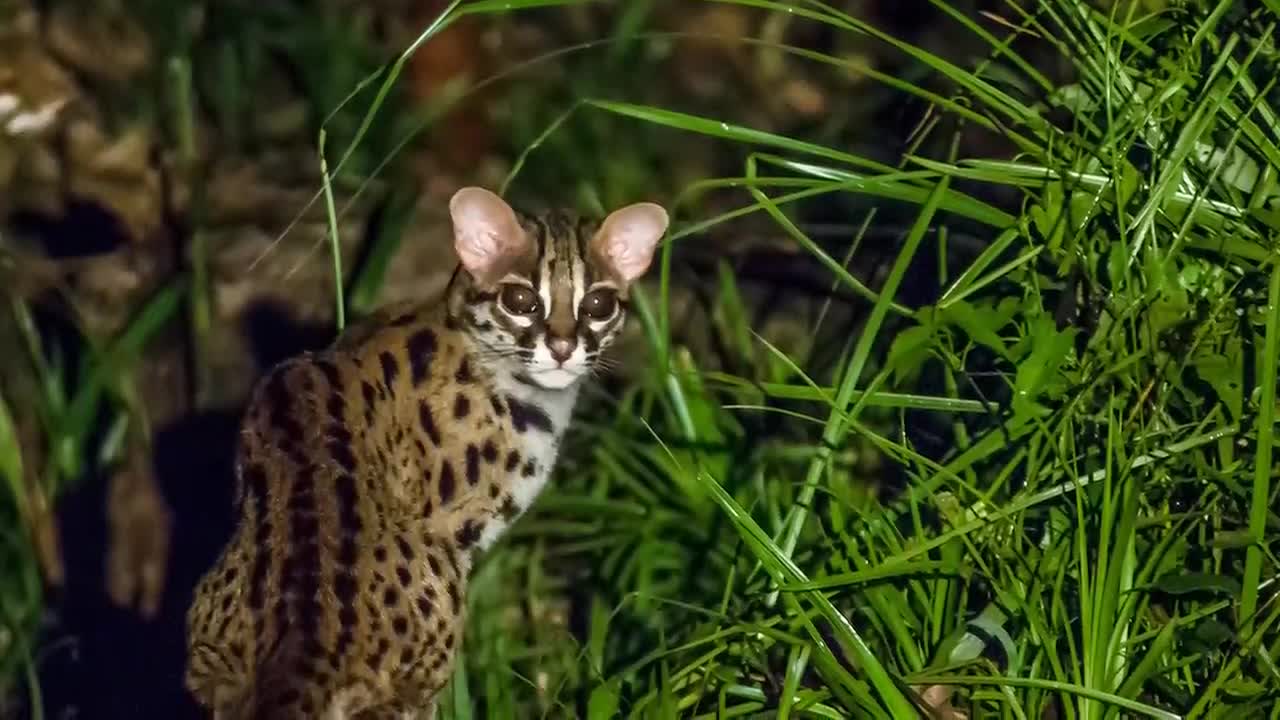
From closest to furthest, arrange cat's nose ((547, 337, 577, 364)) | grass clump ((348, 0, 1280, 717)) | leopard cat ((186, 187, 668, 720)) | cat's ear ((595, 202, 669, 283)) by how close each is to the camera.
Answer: grass clump ((348, 0, 1280, 717)), leopard cat ((186, 187, 668, 720)), cat's nose ((547, 337, 577, 364)), cat's ear ((595, 202, 669, 283))

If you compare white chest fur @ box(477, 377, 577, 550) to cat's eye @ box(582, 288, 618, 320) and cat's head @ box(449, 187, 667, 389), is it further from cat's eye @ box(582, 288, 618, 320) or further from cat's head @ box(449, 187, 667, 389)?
cat's eye @ box(582, 288, 618, 320)

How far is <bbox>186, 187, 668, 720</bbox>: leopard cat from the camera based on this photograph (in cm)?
404

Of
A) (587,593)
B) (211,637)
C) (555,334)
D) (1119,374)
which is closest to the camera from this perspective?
(1119,374)

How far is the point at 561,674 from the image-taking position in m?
5.05

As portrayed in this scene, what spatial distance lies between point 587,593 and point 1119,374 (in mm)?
2030

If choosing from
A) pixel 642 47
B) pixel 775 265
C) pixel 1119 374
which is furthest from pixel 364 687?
A: pixel 642 47

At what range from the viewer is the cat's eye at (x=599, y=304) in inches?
188

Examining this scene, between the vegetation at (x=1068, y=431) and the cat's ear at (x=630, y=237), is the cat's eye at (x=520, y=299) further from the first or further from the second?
the vegetation at (x=1068, y=431)

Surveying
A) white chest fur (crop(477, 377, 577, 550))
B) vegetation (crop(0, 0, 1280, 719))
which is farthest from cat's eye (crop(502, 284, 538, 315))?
vegetation (crop(0, 0, 1280, 719))

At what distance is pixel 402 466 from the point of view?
468cm

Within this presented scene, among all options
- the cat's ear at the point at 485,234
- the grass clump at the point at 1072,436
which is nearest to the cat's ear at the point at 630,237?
the cat's ear at the point at 485,234

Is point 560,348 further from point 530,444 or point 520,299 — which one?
point 530,444

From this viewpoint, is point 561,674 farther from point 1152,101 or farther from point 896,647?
point 1152,101

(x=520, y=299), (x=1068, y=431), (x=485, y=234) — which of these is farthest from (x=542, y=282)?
(x=1068, y=431)
